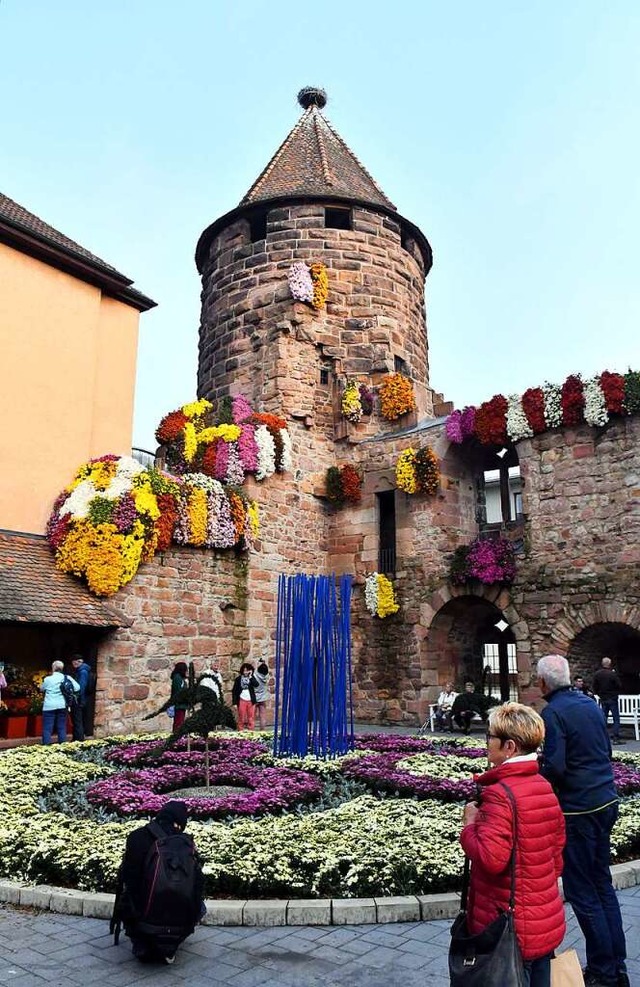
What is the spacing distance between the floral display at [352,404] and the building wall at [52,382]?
527 cm

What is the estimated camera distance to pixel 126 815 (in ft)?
21.9

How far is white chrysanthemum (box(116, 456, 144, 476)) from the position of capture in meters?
14.1

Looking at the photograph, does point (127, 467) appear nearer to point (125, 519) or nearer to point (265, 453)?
point (125, 519)

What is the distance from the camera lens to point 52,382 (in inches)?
587

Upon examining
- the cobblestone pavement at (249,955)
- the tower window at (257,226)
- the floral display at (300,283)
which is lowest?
the cobblestone pavement at (249,955)

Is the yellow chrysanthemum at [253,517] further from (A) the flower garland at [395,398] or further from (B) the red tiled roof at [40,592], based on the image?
(A) the flower garland at [395,398]

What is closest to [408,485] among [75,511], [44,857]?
[75,511]

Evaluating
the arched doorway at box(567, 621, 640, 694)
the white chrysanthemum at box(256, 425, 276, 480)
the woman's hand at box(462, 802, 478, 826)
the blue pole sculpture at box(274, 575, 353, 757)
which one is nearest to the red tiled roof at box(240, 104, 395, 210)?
the white chrysanthemum at box(256, 425, 276, 480)

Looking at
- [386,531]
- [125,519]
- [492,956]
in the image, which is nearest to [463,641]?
[386,531]

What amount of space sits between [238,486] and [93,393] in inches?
143

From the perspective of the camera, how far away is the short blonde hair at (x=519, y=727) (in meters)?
2.91

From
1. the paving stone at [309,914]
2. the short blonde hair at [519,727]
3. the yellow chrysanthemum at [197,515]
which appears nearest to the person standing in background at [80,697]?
the yellow chrysanthemum at [197,515]

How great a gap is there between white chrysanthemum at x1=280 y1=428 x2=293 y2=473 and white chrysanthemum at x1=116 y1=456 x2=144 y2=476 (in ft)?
13.0

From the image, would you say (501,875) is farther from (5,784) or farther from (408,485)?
(408,485)
